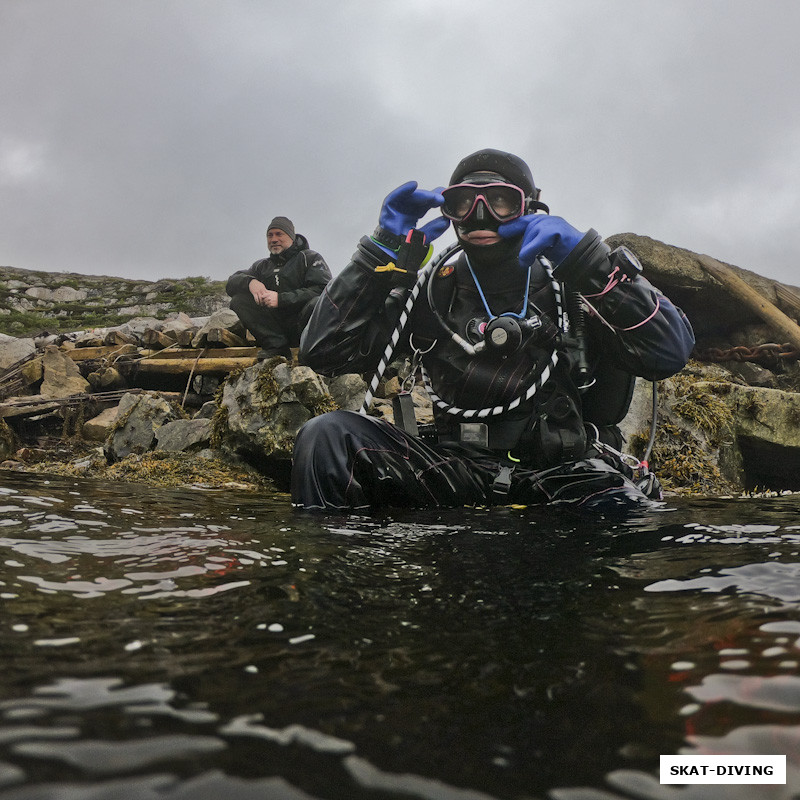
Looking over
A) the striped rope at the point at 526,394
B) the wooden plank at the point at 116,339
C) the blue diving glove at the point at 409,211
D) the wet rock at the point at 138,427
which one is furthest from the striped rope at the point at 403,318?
the wooden plank at the point at 116,339

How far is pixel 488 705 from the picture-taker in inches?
33.7

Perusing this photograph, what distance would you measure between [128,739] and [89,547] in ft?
4.13

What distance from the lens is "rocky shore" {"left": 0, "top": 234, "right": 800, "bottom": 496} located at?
19.4 ft

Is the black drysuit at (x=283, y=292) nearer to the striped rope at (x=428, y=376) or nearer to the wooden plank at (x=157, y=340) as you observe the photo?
the wooden plank at (x=157, y=340)

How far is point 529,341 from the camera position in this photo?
332 cm

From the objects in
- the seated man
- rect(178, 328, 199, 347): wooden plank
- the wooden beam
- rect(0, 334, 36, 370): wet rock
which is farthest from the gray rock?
rect(0, 334, 36, 370): wet rock

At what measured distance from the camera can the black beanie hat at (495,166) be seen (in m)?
3.62

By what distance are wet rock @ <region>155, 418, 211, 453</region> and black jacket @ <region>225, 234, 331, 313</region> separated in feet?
6.59

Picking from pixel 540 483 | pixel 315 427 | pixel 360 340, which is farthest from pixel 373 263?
pixel 540 483

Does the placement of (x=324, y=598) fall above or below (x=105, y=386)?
below

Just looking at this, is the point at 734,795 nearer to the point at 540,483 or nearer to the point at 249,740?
the point at 249,740

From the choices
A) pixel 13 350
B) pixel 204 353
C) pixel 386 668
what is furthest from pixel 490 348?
pixel 13 350

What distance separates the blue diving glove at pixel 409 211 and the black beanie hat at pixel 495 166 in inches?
6.9

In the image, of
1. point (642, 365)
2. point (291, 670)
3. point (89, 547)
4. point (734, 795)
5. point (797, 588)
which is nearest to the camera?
point (734, 795)
